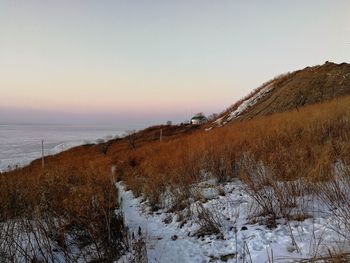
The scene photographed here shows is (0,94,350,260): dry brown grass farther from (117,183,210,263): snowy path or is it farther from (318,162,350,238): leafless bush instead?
(117,183,210,263): snowy path

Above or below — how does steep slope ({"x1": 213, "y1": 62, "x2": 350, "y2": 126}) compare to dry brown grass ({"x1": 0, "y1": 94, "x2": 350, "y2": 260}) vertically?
above

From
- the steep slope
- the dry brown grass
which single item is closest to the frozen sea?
the dry brown grass

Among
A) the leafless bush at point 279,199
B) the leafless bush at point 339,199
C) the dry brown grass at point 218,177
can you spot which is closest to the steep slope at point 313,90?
the dry brown grass at point 218,177

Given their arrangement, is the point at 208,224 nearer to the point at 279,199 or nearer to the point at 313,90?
the point at 279,199

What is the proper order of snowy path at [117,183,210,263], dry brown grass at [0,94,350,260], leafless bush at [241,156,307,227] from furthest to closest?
1. dry brown grass at [0,94,350,260]
2. leafless bush at [241,156,307,227]
3. snowy path at [117,183,210,263]

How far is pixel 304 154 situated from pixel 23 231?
490 centimetres

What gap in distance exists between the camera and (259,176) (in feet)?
18.7

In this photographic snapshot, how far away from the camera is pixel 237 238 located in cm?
455

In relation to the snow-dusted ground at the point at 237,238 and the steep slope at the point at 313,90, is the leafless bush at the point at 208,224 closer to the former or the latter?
the snow-dusted ground at the point at 237,238

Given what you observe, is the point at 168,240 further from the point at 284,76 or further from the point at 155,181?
the point at 284,76

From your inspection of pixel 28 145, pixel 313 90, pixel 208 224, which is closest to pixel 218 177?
pixel 208 224

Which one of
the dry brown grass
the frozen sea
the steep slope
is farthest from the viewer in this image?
the frozen sea

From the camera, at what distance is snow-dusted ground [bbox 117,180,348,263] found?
3.71m

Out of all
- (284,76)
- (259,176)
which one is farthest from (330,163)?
(284,76)
